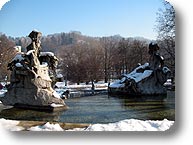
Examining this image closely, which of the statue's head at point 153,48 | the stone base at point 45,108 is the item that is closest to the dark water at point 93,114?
the stone base at point 45,108

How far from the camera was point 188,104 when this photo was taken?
4633 millimetres

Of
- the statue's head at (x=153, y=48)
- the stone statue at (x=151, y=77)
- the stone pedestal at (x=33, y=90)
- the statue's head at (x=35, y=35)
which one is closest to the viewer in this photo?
the statue's head at (x=35, y=35)

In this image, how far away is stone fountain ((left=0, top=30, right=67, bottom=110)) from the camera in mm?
6805

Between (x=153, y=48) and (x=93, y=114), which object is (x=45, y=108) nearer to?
(x=93, y=114)

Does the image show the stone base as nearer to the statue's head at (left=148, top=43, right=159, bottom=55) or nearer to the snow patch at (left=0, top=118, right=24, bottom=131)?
the snow patch at (left=0, top=118, right=24, bottom=131)

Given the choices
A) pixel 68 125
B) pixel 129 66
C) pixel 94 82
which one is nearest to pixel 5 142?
pixel 68 125

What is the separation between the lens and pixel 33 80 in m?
6.87

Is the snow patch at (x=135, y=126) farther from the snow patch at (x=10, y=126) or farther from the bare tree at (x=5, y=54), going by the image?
the bare tree at (x=5, y=54)

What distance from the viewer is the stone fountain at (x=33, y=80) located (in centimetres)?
680

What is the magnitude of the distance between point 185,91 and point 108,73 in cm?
785

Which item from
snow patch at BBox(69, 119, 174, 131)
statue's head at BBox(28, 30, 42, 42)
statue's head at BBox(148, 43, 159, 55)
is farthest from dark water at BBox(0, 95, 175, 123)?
statue's head at BBox(148, 43, 159, 55)

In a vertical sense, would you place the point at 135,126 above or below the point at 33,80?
below

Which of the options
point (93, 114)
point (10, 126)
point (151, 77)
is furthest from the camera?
point (151, 77)

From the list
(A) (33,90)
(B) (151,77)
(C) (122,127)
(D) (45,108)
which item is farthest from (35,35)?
(B) (151,77)
